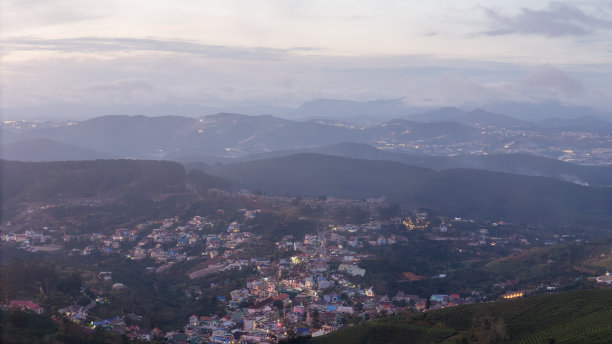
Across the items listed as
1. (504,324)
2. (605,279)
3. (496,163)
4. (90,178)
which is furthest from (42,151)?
(504,324)

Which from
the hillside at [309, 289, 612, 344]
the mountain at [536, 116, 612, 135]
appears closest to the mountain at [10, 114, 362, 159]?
the mountain at [536, 116, 612, 135]

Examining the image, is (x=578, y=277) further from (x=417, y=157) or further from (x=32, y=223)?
(x=417, y=157)

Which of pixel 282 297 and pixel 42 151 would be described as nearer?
pixel 282 297

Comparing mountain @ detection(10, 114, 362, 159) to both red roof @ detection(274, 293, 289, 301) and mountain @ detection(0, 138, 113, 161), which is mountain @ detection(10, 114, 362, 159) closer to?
mountain @ detection(0, 138, 113, 161)

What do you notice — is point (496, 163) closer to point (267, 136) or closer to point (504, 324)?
point (267, 136)

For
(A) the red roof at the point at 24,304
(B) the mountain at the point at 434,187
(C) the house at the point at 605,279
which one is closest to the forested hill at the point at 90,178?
(B) the mountain at the point at 434,187
